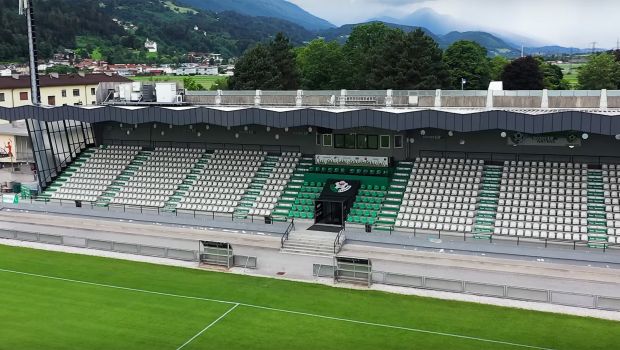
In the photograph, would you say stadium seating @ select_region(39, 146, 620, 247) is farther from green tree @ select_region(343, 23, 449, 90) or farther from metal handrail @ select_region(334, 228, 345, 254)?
green tree @ select_region(343, 23, 449, 90)

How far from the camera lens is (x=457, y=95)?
37.8 meters

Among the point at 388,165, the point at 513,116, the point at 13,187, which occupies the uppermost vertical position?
the point at 513,116

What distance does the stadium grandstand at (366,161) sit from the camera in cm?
3306

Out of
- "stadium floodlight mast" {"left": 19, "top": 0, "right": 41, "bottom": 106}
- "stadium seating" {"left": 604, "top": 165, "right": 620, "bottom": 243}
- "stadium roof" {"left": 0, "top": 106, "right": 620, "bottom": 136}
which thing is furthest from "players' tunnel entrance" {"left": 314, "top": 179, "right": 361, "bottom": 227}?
"stadium floodlight mast" {"left": 19, "top": 0, "right": 41, "bottom": 106}

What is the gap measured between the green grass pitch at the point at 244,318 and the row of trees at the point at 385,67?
182 ft

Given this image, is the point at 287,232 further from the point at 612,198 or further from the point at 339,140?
the point at 612,198

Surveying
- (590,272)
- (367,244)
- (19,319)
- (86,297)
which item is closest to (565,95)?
(590,272)

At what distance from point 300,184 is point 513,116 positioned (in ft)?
46.3

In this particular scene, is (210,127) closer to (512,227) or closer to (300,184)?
(300,184)

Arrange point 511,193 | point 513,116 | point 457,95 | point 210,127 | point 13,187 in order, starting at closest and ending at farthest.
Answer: point 513,116, point 511,193, point 457,95, point 210,127, point 13,187

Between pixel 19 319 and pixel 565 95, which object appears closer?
pixel 19 319

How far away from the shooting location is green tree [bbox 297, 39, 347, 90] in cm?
9981

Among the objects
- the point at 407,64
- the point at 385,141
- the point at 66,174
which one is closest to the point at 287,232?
the point at 385,141

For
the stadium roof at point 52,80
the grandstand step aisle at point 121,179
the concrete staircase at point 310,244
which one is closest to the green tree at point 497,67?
the stadium roof at point 52,80
